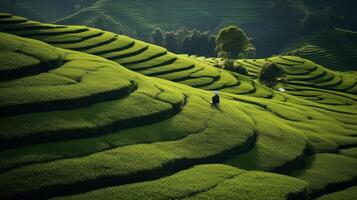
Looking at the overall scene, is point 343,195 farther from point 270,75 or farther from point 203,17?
point 203,17

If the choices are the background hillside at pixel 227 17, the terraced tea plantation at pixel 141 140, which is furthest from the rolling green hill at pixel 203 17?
the terraced tea plantation at pixel 141 140

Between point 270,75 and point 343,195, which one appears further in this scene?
point 270,75

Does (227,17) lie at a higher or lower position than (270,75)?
lower

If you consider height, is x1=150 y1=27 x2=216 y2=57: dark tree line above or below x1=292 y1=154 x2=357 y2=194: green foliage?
below

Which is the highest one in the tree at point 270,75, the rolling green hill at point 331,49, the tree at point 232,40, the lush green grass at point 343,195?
the tree at point 232,40

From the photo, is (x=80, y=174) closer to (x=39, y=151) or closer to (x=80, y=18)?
(x=39, y=151)

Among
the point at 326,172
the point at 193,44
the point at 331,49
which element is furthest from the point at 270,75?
the point at 331,49

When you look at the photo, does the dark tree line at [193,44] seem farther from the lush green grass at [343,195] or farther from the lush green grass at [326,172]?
→ the lush green grass at [343,195]

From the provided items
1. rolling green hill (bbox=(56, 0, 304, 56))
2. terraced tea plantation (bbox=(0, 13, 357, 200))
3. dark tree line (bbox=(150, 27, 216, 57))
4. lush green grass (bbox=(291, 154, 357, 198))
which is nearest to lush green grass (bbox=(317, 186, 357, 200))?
terraced tea plantation (bbox=(0, 13, 357, 200))

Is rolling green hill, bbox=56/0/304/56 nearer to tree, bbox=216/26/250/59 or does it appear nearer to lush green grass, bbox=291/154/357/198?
tree, bbox=216/26/250/59
